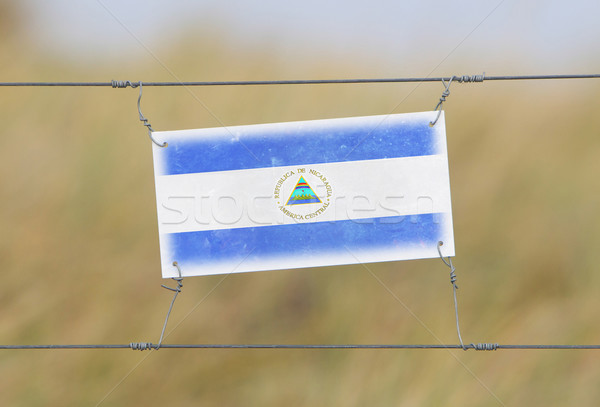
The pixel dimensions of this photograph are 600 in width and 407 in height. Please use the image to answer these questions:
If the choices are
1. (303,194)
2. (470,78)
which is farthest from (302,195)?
(470,78)

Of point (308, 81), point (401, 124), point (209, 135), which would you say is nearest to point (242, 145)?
point (209, 135)

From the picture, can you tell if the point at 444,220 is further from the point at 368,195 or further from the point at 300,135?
the point at 300,135

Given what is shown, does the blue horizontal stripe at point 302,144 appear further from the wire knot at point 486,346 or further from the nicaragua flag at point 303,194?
the wire knot at point 486,346

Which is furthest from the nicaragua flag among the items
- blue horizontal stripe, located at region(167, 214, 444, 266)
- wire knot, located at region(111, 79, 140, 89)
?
wire knot, located at region(111, 79, 140, 89)

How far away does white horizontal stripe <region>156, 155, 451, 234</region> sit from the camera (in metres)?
1.13

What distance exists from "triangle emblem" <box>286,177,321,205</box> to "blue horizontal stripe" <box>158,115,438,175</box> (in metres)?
0.05

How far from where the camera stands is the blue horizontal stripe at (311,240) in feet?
3.69

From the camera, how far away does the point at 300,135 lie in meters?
1.14

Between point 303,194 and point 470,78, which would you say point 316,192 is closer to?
point 303,194

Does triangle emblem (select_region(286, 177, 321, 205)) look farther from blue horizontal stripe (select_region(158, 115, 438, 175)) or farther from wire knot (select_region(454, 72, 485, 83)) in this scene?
wire knot (select_region(454, 72, 485, 83))

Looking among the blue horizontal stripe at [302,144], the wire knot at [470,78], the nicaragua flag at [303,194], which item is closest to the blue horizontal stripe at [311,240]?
the nicaragua flag at [303,194]

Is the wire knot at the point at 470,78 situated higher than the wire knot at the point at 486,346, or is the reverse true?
the wire knot at the point at 470,78

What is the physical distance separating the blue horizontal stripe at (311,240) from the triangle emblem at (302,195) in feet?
0.14

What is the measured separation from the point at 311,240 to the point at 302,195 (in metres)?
0.09
